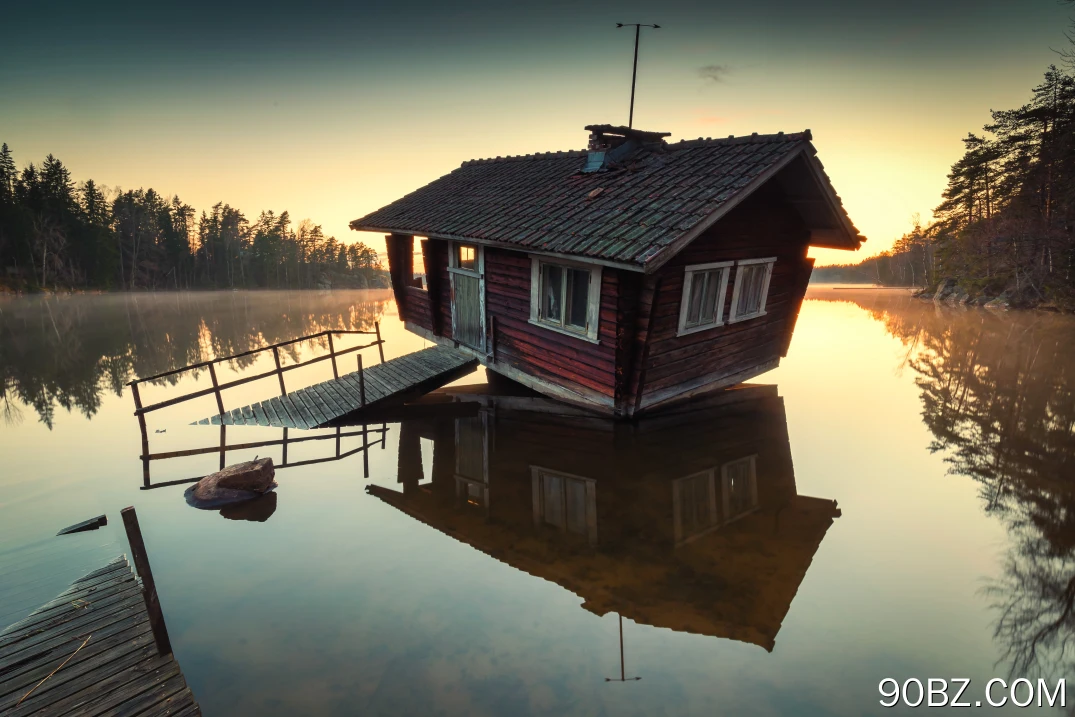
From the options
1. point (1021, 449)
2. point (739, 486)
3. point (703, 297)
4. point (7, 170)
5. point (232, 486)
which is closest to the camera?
point (232, 486)

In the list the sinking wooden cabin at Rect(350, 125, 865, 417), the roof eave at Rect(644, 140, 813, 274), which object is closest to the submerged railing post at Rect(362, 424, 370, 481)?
the sinking wooden cabin at Rect(350, 125, 865, 417)

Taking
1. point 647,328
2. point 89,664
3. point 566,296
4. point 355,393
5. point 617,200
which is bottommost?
point 89,664

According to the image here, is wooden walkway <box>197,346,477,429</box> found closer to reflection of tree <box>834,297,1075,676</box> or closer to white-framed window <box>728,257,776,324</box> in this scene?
white-framed window <box>728,257,776,324</box>

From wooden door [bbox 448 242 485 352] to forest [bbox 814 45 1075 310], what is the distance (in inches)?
1093

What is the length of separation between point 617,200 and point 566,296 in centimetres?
217

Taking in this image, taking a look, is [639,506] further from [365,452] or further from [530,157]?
[530,157]

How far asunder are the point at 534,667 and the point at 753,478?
18.6 feet

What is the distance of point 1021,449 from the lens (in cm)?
993

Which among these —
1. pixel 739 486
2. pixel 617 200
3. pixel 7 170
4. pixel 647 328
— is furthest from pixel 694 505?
pixel 7 170

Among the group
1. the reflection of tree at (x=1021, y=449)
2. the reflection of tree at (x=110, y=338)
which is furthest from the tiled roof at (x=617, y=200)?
the reflection of tree at (x=110, y=338)

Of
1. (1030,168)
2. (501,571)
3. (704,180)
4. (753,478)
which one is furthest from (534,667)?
(1030,168)

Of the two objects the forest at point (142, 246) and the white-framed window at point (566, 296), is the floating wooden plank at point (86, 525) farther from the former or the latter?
the forest at point (142, 246)

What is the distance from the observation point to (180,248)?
2692 inches

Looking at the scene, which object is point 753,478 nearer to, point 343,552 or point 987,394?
point 343,552
